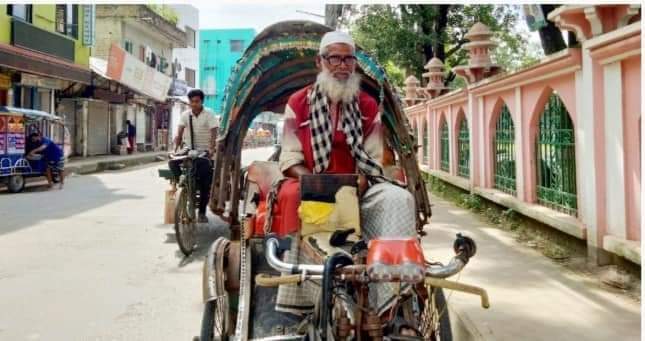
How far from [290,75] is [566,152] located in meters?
3.24

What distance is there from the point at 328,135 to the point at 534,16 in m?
5.20

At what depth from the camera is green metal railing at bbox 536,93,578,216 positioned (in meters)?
5.83

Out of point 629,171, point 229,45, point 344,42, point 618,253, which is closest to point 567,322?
point 618,253

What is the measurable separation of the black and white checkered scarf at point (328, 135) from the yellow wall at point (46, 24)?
1559cm

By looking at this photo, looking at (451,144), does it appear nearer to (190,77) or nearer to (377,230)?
(377,230)

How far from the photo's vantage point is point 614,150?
4.67m

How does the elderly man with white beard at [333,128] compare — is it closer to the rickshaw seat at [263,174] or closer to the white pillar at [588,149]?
the rickshaw seat at [263,174]

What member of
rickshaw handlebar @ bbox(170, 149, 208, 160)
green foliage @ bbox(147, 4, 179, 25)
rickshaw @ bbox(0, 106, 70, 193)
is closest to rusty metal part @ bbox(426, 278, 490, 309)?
rickshaw handlebar @ bbox(170, 149, 208, 160)

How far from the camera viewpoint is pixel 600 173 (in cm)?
491

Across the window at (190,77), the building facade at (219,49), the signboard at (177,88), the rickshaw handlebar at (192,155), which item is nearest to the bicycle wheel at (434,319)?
the rickshaw handlebar at (192,155)

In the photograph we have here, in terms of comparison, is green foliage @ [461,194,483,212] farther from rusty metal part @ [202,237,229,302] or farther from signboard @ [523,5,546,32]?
rusty metal part @ [202,237,229,302]

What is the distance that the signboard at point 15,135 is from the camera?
12.1m

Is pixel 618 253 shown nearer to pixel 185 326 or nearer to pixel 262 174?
pixel 262 174

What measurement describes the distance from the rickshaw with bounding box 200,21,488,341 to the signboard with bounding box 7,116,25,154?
9.26 m
